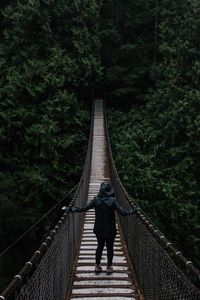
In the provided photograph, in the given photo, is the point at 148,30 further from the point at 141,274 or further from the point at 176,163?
the point at 141,274

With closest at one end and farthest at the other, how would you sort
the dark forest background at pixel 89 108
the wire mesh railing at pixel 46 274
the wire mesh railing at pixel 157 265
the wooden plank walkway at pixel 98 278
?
1. the wire mesh railing at pixel 46 274
2. the wire mesh railing at pixel 157 265
3. the wooden plank walkway at pixel 98 278
4. the dark forest background at pixel 89 108

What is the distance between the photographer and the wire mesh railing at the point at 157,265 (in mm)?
3260

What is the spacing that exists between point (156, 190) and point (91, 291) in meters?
9.49

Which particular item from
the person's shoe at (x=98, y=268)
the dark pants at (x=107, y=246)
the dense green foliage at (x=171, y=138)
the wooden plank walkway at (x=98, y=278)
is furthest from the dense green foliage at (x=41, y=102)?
the dark pants at (x=107, y=246)

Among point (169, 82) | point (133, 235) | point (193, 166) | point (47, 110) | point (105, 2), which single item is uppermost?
point (105, 2)

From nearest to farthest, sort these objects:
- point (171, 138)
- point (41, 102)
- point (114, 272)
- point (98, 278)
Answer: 1. point (98, 278)
2. point (114, 272)
3. point (171, 138)
4. point (41, 102)

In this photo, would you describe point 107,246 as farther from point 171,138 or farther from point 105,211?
point 171,138

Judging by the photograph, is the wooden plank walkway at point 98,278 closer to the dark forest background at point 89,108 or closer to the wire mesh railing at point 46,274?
the wire mesh railing at point 46,274

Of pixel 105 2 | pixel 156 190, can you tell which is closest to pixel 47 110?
pixel 156 190

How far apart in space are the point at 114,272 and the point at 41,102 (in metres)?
14.0

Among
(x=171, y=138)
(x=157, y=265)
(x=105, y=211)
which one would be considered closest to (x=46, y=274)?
(x=157, y=265)

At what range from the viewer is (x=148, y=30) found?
944 inches

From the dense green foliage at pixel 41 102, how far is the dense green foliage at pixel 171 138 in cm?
207

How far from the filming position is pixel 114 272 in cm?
582
